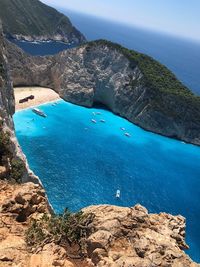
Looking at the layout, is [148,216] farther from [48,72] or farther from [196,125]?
[48,72]

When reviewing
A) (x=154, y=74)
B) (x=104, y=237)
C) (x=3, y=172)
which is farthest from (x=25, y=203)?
(x=154, y=74)

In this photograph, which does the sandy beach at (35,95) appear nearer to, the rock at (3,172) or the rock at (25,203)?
the rock at (3,172)

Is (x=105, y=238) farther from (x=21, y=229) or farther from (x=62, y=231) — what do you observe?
(x=21, y=229)

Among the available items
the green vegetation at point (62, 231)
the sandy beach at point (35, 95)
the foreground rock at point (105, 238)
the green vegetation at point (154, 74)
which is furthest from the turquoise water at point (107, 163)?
the green vegetation at point (62, 231)

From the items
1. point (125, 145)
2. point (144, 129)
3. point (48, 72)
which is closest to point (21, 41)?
point (48, 72)

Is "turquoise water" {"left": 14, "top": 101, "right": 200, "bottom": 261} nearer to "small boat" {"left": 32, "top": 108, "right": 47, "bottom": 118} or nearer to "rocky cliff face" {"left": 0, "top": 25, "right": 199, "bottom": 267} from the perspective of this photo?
"small boat" {"left": 32, "top": 108, "right": 47, "bottom": 118}
